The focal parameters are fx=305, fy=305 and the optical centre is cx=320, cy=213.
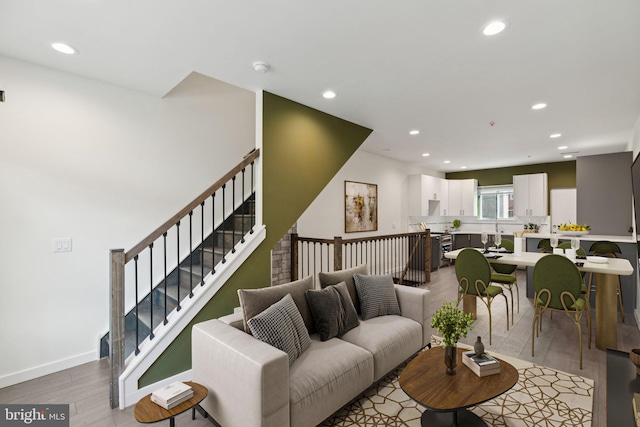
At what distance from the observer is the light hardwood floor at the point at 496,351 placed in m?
2.25

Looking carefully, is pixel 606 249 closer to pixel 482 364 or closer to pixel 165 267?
pixel 482 364

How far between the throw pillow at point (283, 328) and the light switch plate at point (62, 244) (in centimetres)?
221

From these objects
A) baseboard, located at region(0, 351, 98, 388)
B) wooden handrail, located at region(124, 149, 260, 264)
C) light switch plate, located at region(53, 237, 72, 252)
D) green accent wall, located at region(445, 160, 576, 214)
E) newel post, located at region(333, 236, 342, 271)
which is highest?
green accent wall, located at region(445, 160, 576, 214)

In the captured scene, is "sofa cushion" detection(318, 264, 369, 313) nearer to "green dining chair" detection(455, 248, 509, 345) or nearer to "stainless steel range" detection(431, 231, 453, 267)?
"green dining chair" detection(455, 248, 509, 345)

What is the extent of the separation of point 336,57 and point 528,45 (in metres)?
1.52

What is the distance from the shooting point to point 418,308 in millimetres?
2990

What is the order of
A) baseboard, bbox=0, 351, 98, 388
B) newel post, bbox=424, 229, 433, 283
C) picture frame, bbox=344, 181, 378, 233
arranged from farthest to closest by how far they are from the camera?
newel post, bbox=424, 229, 433, 283, picture frame, bbox=344, 181, 378, 233, baseboard, bbox=0, 351, 98, 388

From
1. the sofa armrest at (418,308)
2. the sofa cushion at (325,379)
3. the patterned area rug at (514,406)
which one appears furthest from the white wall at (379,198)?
the patterned area rug at (514,406)

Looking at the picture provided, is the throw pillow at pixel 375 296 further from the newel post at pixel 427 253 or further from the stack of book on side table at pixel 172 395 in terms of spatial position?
the newel post at pixel 427 253

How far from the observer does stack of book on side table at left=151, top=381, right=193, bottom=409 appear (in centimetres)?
174

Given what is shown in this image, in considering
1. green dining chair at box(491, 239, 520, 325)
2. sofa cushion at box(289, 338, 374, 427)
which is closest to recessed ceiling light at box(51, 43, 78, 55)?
sofa cushion at box(289, 338, 374, 427)

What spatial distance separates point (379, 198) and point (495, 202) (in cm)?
402

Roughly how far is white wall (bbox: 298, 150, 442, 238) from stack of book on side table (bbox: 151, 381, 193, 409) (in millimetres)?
3361

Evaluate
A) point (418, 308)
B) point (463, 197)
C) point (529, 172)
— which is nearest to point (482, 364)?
point (418, 308)
